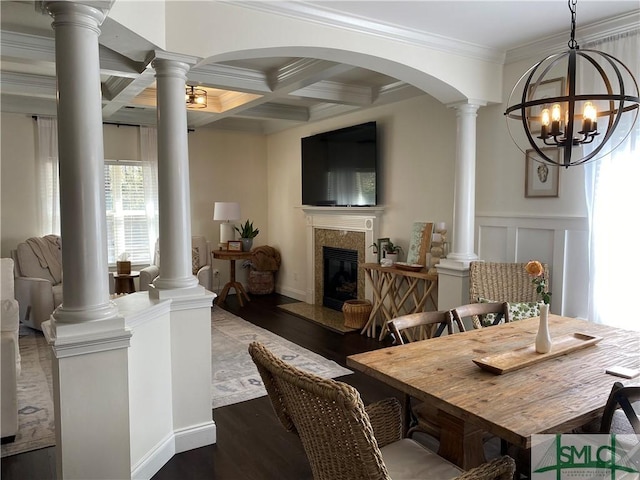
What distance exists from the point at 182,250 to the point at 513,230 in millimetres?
2756

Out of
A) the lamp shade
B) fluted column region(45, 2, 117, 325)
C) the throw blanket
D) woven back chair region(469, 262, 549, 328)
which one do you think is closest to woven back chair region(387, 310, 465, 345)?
woven back chair region(469, 262, 549, 328)

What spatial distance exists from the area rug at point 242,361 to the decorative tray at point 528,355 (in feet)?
6.63

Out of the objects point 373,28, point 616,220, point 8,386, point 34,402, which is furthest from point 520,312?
point 34,402

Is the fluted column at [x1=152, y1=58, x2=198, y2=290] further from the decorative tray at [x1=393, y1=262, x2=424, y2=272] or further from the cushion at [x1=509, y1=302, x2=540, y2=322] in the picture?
the decorative tray at [x1=393, y1=262, x2=424, y2=272]

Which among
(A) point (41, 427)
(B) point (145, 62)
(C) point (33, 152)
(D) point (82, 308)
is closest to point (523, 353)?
(D) point (82, 308)

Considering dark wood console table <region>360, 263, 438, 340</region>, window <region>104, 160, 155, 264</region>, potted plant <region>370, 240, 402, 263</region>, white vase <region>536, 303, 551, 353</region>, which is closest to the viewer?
white vase <region>536, 303, 551, 353</region>

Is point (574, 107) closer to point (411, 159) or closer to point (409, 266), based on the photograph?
point (409, 266)

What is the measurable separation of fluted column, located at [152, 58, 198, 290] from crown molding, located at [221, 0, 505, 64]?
618 mm

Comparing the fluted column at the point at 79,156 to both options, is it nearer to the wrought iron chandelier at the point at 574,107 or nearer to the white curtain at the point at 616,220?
the wrought iron chandelier at the point at 574,107

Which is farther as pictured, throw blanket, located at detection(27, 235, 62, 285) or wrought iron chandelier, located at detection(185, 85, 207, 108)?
throw blanket, located at detection(27, 235, 62, 285)

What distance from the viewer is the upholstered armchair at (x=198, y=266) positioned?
609cm

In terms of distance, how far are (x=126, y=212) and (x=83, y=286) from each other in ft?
15.7

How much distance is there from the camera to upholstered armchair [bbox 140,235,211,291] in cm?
609
